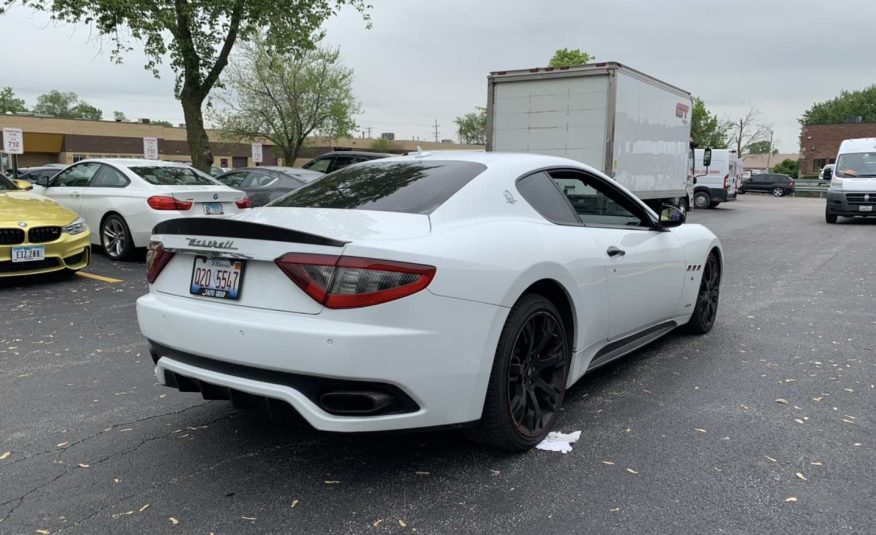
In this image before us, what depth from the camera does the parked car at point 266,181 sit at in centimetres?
1195

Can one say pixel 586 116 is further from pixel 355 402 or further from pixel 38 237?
pixel 355 402

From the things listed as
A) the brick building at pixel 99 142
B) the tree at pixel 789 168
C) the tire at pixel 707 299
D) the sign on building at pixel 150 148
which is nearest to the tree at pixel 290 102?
the brick building at pixel 99 142

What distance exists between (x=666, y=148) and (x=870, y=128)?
55.8m

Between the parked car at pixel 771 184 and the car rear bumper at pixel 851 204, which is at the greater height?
the parked car at pixel 771 184

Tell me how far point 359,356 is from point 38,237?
6.51 metres

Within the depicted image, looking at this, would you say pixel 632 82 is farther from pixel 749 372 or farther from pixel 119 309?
pixel 119 309

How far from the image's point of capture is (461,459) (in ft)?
10.6

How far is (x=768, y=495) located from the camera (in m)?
2.89

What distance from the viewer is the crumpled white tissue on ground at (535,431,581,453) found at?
3.35 metres

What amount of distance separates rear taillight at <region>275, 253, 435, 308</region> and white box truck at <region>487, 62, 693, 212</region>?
9.34 m

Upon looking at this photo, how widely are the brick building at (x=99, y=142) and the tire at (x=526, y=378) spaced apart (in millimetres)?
45123

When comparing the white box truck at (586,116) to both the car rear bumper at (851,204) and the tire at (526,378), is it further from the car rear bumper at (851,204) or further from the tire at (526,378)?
the tire at (526,378)

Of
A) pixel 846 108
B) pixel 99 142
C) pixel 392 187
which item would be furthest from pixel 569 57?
pixel 846 108

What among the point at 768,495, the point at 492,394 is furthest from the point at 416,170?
the point at 768,495
